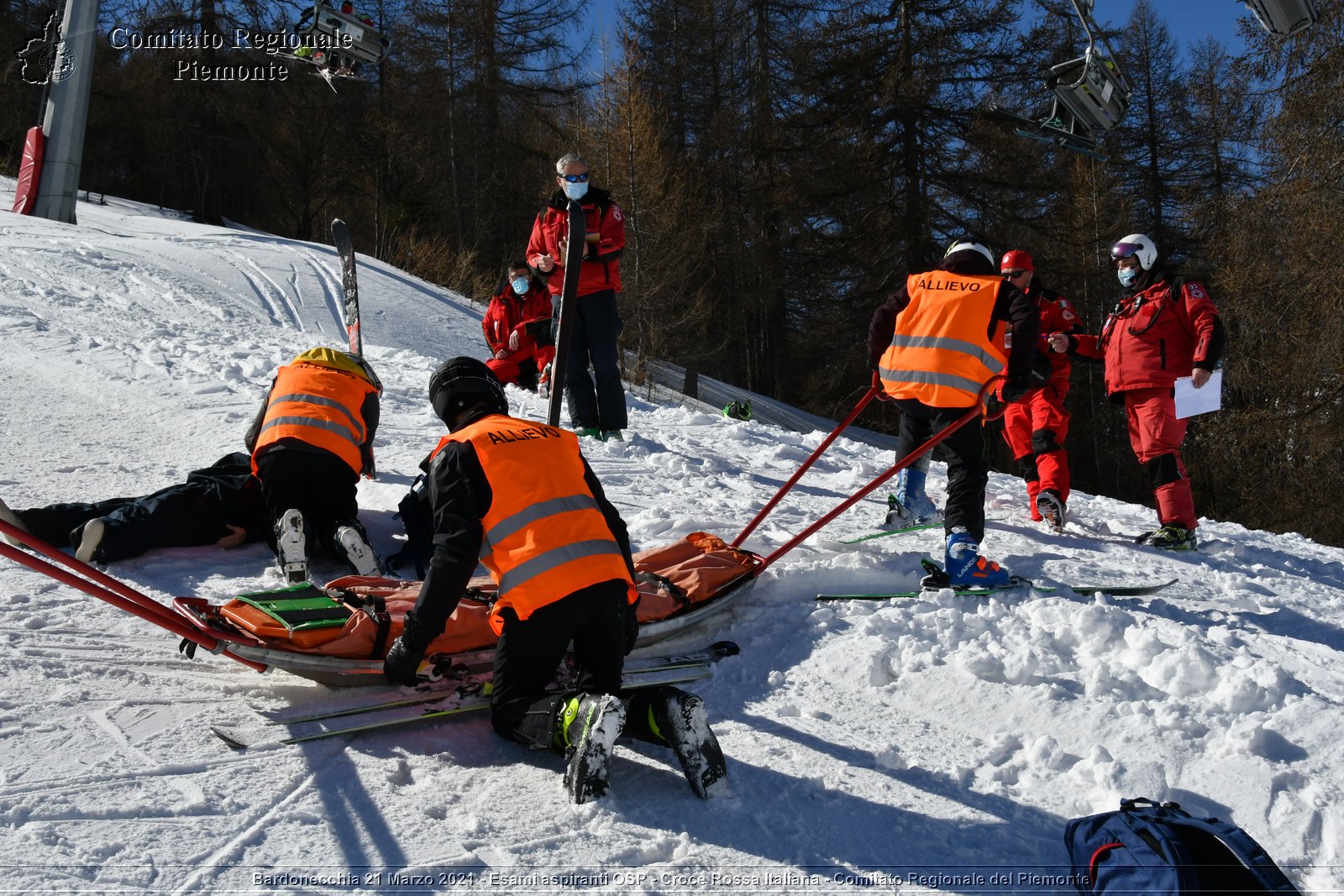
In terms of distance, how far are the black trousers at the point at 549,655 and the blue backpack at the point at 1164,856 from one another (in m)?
1.39

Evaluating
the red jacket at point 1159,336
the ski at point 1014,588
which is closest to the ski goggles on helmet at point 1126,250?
the red jacket at point 1159,336

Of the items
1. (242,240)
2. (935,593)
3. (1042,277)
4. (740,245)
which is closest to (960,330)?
(935,593)

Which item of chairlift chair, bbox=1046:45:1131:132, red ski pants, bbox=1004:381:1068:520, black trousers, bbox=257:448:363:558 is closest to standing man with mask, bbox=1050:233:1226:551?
red ski pants, bbox=1004:381:1068:520

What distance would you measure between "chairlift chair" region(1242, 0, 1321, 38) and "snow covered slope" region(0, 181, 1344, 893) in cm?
712

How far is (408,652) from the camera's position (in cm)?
295

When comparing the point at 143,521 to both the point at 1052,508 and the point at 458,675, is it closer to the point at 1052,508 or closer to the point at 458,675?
the point at 458,675

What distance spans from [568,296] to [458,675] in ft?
7.18

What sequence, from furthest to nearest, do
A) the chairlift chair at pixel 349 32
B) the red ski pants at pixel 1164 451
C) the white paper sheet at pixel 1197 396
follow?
the chairlift chair at pixel 349 32 < the red ski pants at pixel 1164 451 < the white paper sheet at pixel 1197 396

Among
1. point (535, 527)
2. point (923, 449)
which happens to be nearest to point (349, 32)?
point (923, 449)

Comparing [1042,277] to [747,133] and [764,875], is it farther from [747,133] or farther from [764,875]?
[764,875]

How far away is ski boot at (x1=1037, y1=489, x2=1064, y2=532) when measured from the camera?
604cm

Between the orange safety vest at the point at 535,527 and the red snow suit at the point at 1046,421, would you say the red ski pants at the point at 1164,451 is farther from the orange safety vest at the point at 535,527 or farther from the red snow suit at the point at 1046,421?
the orange safety vest at the point at 535,527

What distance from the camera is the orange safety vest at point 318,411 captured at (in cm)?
453

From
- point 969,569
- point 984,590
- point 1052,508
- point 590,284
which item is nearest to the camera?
point 984,590
